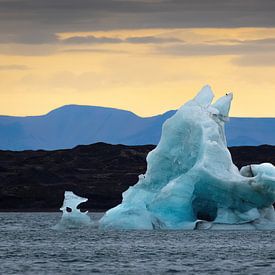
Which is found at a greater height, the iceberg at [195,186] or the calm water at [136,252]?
the iceberg at [195,186]

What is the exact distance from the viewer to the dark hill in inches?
6176

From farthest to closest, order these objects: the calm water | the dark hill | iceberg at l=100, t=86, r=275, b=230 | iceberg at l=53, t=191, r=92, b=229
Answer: the dark hill, iceberg at l=53, t=191, r=92, b=229, iceberg at l=100, t=86, r=275, b=230, the calm water

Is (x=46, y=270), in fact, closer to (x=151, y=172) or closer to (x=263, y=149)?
(x=151, y=172)

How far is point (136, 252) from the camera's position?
61094mm

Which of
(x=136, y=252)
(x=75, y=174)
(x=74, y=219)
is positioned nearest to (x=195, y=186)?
(x=136, y=252)

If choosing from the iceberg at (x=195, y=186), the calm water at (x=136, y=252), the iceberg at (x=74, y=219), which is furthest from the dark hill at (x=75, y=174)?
the iceberg at (x=195, y=186)

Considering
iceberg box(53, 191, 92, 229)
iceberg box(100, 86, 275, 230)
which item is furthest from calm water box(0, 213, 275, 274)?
iceberg box(100, 86, 275, 230)

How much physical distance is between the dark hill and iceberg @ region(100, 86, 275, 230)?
8341 centimetres

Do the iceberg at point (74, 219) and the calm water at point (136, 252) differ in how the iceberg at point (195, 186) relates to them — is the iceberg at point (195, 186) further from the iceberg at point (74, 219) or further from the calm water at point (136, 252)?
the iceberg at point (74, 219)

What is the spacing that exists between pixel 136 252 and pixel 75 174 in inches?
4424

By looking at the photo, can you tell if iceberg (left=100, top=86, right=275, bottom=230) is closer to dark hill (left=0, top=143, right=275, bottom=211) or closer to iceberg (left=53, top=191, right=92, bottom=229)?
iceberg (left=53, top=191, right=92, bottom=229)

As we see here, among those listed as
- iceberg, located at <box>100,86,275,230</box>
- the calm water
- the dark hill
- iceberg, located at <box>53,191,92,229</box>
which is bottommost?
the calm water

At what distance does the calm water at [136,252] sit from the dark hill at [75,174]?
250 ft

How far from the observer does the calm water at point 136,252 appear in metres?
53.1
